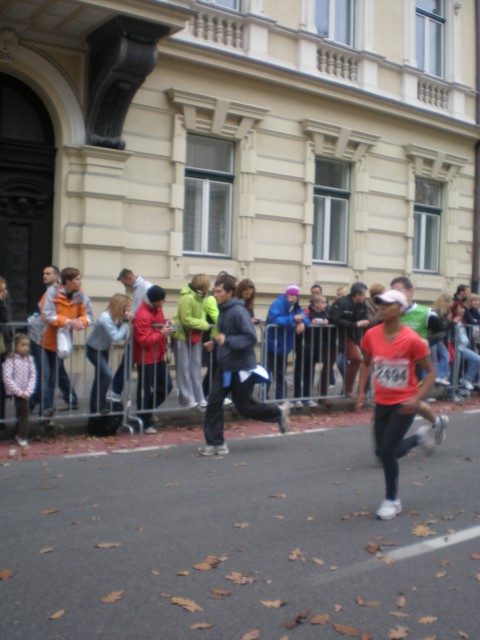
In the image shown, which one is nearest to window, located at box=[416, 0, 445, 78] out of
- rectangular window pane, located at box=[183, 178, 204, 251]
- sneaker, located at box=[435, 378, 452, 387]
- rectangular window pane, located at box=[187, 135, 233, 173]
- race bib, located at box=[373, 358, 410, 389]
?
rectangular window pane, located at box=[187, 135, 233, 173]

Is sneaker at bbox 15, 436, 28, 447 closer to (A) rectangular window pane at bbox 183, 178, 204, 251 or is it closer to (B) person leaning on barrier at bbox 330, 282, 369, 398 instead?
(B) person leaning on barrier at bbox 330, 282, 369, 398

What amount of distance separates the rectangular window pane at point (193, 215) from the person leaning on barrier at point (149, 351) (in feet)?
15.8

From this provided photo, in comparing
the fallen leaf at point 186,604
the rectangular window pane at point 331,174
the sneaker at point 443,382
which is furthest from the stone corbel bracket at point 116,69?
the fallen leaf at point 186,604

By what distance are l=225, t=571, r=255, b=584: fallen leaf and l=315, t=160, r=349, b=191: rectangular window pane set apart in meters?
12.5

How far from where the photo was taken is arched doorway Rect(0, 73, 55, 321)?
41.5 feet

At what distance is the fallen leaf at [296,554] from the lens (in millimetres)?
5245

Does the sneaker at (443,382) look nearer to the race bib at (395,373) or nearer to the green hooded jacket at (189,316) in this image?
A: the green hooded jacket at (189,316)

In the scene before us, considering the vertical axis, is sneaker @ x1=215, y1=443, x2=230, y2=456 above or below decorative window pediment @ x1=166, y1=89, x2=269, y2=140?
below

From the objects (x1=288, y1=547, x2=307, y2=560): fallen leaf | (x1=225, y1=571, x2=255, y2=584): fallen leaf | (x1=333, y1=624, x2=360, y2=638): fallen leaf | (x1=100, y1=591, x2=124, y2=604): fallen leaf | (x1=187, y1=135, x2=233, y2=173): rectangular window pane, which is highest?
(x1=187, y1=135, x2=233, y2=173): rectangular window pane

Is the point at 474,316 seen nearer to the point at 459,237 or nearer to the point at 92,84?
the point at 459,237

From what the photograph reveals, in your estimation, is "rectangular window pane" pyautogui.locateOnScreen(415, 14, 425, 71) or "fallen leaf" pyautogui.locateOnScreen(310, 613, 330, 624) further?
"rectangular window pane" pyautogui.locateOnScreen(415, 14, 425, 71)

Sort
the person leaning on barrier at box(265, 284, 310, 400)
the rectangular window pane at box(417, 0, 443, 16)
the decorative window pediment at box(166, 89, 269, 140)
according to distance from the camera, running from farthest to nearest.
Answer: the rectangular window pane at box(417, 0, 443, 16), the decorative window pediment at box(166, 89, 269, 140), the person leaning on barrier at box(265, 284, 310, 400)

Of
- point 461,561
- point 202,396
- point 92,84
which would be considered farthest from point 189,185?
point 461,561

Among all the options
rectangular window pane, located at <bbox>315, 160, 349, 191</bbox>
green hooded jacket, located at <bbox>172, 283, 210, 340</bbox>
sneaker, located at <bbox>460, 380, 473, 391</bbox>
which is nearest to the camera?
green hooded jacket, located at <bbox>172, 283, 210, 340</bbox>
